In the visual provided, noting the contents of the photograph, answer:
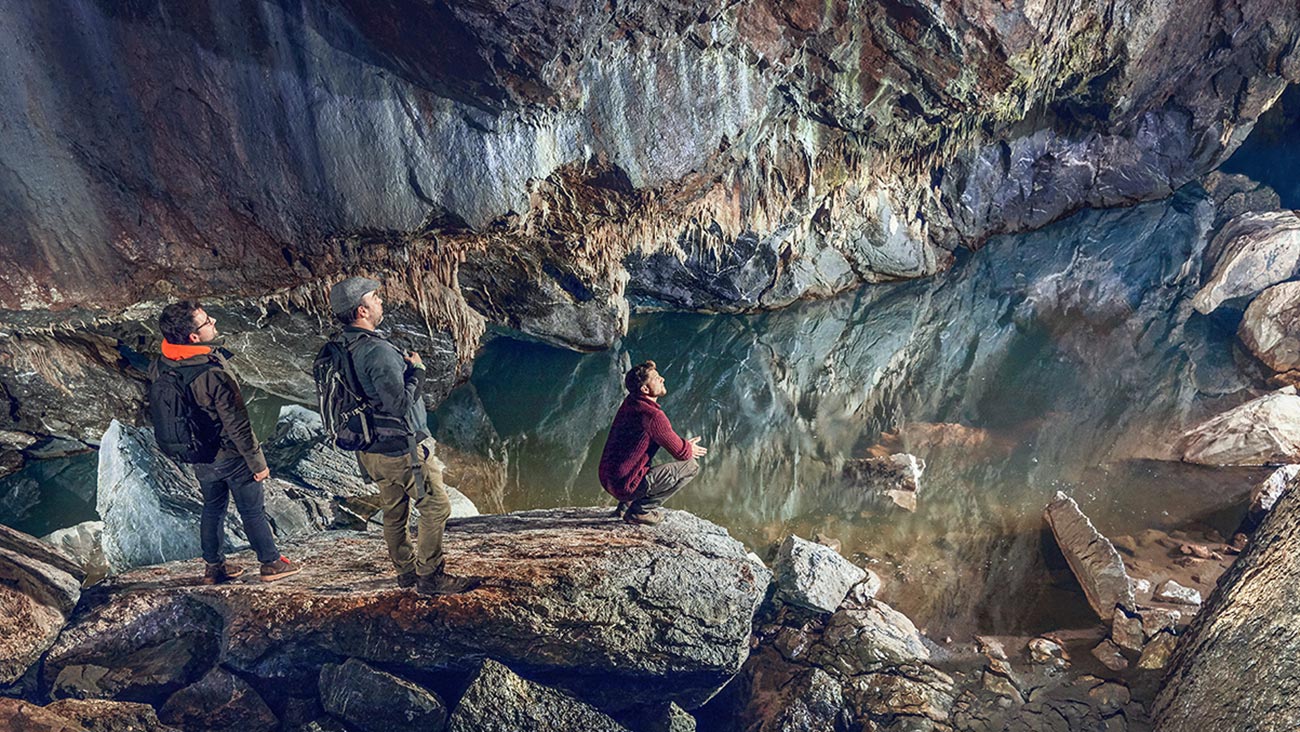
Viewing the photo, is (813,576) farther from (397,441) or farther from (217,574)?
(217,574)

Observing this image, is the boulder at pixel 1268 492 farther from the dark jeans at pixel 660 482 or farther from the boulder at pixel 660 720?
the boulder at pixel 660 720

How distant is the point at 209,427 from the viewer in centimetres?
473

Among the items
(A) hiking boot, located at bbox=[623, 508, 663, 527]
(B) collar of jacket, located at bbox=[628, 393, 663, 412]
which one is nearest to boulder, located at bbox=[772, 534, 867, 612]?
(A) hiking boot, located at bbox=[623, 508, 663, 527]

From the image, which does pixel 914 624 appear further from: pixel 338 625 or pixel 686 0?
pixel 686 0

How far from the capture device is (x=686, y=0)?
27.8 ft

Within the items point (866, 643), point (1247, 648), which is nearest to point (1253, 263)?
point (1247, 648)

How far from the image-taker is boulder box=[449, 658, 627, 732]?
4305mm

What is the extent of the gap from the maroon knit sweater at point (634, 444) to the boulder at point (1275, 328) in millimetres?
9378

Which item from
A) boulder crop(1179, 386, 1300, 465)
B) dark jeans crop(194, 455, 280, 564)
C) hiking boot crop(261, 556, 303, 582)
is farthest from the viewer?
boulder crop(1179, 386, 1300, 465)

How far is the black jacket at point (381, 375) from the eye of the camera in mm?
4285

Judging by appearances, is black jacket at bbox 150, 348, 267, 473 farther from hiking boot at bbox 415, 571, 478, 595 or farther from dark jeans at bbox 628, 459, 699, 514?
dark jeans at bbox 628, 459, 699, 514

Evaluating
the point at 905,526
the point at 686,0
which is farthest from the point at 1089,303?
the point at 686,0

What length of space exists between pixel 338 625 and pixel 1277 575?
5556 millimetres

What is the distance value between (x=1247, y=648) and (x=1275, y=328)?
867 centimetres
